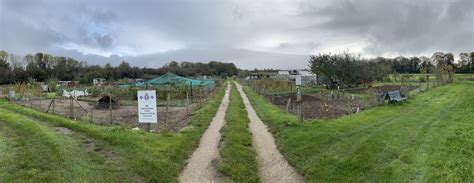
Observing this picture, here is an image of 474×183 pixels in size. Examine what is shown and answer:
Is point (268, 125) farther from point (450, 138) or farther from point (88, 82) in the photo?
point (88, 82)

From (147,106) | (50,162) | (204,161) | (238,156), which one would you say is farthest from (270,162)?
(147,106)

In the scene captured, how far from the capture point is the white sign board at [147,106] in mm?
14477

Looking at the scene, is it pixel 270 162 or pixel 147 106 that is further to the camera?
pixel 147 106

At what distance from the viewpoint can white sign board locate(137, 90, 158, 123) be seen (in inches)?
570

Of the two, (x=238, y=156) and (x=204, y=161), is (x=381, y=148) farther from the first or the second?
(x=204, y=161)

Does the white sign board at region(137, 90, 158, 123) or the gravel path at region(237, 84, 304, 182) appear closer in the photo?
the gravel path at region(237, 84, 304, 182)

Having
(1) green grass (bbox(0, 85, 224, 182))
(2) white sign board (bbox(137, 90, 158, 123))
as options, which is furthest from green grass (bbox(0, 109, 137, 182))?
(2) white sign board (bbox(137, 90, 158, 123))

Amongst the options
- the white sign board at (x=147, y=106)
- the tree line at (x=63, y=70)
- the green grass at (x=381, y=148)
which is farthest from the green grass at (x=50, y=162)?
the tree line at (x=63, y=70)

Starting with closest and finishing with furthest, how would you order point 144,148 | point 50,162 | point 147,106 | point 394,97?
point 50,162 → point 144,148 → point 147,106 → point 394,97

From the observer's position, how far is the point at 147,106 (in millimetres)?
14578

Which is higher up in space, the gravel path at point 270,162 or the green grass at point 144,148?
the green grass at point 144,148

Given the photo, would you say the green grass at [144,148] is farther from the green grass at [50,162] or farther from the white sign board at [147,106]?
the white sign board at [147,106]

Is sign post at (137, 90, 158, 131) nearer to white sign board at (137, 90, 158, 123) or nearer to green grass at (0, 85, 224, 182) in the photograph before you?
white sign board at (137, 90, 158, 123)

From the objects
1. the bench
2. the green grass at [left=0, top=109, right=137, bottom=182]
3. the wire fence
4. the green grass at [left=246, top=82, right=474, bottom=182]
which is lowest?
the wire fence
